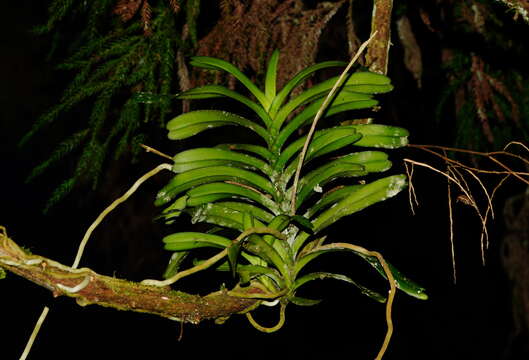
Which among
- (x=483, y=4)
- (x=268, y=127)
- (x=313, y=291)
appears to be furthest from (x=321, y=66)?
(x=313, y=291)

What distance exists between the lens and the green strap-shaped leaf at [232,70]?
1.05 m

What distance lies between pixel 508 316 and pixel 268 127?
10.0 feet

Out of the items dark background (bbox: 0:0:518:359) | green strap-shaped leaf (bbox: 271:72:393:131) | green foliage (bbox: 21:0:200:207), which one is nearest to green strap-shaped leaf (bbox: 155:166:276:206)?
green strap-shaped leaf (bbox: 271:72:393:131)

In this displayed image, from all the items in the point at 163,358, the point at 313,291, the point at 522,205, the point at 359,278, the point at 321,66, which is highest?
the point at 522,205

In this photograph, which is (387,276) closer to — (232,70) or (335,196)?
(335,196)

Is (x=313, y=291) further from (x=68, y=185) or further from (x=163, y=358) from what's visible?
(x=68, y=185)

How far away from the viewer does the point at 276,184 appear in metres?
1.07

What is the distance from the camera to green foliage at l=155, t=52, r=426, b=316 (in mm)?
980

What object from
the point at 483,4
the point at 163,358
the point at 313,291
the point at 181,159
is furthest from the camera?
the point at 163,358

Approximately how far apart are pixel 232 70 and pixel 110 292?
1.65 feet

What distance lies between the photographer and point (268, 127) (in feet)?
3.51

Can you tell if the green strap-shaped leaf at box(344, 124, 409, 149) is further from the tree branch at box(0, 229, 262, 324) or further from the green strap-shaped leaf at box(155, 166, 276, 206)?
the tree branch at box(0, 229, 262, 324)

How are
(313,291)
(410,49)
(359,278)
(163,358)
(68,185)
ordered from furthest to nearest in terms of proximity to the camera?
(163,358) → (359,278) → (313,291) → (410,49) → (68,185)

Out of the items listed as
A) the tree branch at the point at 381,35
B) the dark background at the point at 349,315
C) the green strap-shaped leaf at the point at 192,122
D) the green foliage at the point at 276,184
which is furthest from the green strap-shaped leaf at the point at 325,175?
the dark background at the point at 349,315
